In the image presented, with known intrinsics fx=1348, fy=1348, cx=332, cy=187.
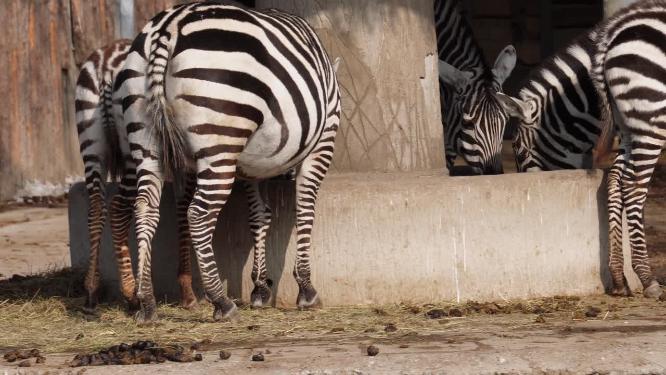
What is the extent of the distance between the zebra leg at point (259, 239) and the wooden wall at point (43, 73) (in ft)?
20.9

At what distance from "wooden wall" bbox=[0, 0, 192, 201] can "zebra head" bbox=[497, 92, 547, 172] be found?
5974mm

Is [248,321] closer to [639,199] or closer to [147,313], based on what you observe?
[147,313]

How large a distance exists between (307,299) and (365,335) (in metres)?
1.01

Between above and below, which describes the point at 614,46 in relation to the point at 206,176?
above

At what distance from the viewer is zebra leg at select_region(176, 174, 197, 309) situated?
27.9ft

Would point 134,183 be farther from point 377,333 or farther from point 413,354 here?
Answer: point 413,354

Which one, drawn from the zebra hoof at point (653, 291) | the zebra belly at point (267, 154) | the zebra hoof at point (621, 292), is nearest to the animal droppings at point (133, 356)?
the zebra belly at point (267, 154)

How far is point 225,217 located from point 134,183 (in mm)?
675

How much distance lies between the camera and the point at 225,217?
8.66 m

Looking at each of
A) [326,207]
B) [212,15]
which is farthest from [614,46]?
[212,15]

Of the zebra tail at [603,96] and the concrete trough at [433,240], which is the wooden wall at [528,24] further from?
the concrete trough at [433,240]

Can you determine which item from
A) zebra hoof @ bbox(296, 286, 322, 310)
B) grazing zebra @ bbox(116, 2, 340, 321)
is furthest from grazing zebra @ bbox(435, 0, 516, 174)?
zebra hoof @ bbox(296, 286, 322, 310)

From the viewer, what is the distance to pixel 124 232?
8531 millimetres

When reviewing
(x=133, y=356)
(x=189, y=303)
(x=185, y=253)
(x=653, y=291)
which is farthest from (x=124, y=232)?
(x=653, y=291)
